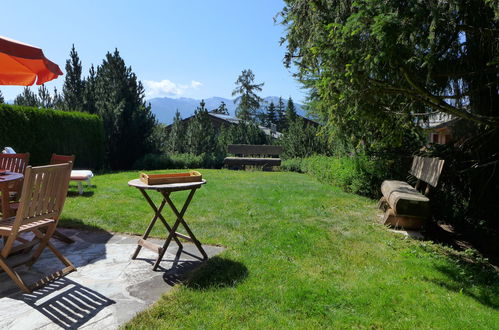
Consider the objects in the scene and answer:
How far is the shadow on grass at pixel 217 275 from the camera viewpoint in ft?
11.1

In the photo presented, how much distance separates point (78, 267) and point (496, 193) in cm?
756

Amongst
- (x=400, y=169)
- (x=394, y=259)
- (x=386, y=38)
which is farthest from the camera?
(x=400, y=169)

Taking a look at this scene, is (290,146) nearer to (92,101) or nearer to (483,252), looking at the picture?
(92,101)

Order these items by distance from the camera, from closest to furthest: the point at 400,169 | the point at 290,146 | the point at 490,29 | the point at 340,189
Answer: the point at 490,29 → the point at 400,169 → the point at 340,189 → the point at 290,146

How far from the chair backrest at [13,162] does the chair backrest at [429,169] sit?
6.79 m

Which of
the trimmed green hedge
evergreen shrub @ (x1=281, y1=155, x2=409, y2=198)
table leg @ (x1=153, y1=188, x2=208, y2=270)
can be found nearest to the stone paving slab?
table leg @ (x1=153, y1=188, x2=208, y2=270)

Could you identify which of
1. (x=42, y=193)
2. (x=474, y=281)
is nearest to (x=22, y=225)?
(x=42, y=193)

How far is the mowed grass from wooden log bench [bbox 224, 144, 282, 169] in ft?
37.0

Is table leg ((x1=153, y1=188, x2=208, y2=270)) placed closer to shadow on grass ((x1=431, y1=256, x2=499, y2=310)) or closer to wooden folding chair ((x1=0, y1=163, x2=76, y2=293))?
wooden folding chair ((x1=0, y1=163, x2=76, y2=293))

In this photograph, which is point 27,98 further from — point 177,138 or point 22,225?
point 22,225

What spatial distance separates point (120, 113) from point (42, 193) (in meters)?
14.3

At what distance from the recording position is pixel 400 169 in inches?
343

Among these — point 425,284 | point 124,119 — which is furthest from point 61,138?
point 425,284

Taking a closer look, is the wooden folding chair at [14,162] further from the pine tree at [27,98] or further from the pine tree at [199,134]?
the pine tree at [27,98]
